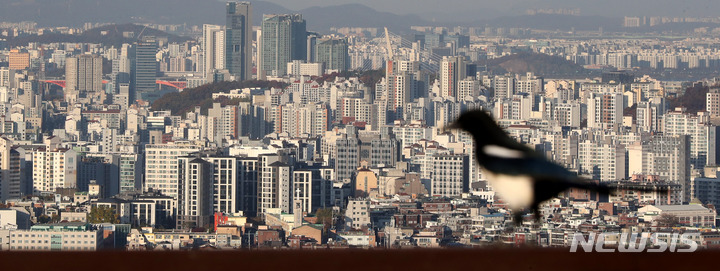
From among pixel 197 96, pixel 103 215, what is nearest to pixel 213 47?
pixel 197 96

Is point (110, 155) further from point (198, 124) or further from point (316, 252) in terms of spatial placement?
point (316, 252)

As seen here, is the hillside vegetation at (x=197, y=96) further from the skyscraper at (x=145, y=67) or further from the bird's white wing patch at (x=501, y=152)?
the bird's white wing patch at (x=501, y=152)

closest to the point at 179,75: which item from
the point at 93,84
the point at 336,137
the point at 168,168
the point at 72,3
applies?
the point at 93,84

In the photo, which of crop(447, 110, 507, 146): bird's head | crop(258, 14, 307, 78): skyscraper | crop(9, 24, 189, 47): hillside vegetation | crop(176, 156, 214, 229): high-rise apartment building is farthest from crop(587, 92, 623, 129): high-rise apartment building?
crop(447, 110, 507, 146): bird's head

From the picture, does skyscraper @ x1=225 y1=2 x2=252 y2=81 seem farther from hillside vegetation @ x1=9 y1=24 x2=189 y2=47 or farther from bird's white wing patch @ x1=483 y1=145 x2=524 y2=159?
bird's white wing patch @ x1=483 y1=145 x2=524 y2=159

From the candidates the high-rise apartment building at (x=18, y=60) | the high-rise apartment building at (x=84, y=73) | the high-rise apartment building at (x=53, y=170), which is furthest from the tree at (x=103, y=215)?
the high-rise apartment building at (x=18, y=60)
